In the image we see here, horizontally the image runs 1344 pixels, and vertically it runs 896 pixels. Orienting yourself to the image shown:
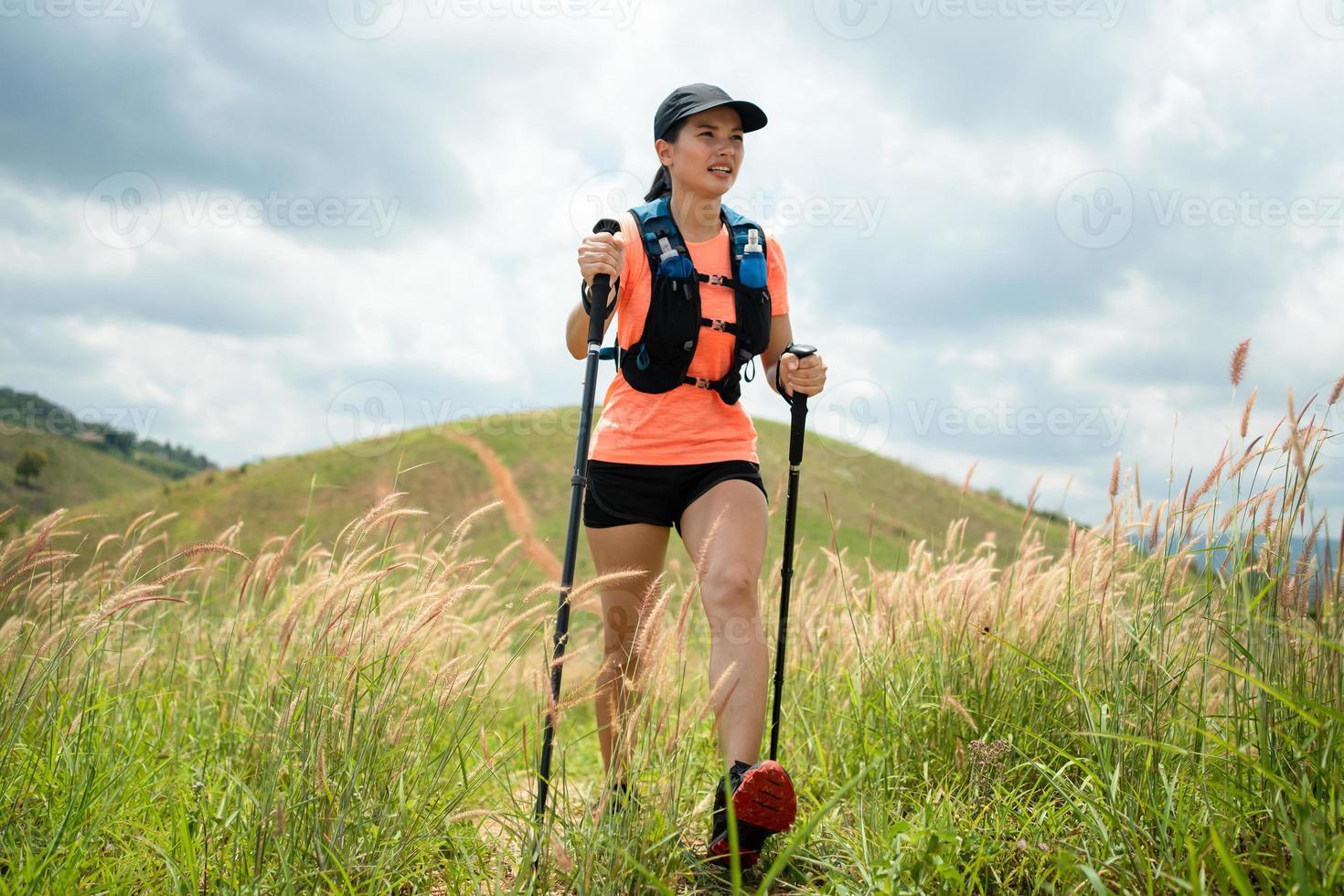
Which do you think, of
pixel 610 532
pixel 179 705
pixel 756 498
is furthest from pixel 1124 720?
pixel 179 705

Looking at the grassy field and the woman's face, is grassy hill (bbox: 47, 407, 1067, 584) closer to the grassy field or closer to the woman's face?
the grassy field

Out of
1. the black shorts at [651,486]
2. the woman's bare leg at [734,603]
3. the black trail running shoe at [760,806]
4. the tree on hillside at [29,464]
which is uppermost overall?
the tree on hillside at [29,464]

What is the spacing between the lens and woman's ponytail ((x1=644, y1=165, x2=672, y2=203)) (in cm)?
414

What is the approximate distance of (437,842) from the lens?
313 centimetres

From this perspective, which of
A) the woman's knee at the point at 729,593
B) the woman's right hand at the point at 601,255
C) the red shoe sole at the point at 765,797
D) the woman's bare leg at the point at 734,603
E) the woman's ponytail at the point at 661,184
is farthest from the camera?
the woman's ponytail at the point at 661,184

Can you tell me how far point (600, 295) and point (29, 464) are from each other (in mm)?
138451

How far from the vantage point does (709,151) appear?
3.82 metres

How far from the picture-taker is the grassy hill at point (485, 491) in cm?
4394

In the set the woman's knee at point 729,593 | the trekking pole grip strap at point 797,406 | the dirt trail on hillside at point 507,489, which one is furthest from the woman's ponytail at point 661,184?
the dirt trail on hillside at point 507,489

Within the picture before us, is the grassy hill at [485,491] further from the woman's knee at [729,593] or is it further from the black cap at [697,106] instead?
the woman's knee at [729,593]

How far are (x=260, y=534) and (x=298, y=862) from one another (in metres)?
47.9

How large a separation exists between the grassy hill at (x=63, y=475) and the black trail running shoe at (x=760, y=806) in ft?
414

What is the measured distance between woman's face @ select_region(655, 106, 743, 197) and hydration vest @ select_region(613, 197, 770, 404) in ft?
0.65

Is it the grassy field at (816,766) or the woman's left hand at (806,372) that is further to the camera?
the woman's left hand at (806,372)
